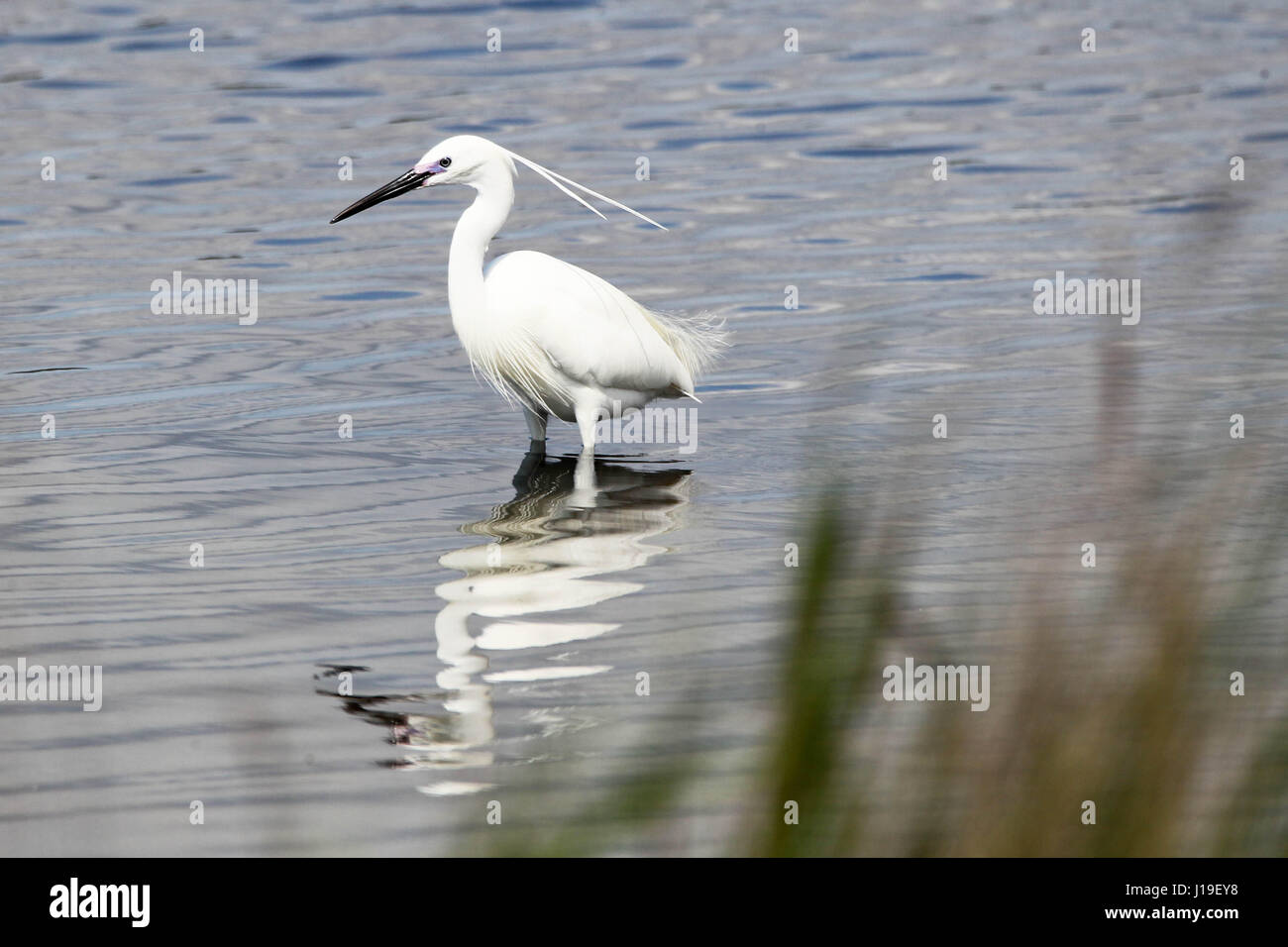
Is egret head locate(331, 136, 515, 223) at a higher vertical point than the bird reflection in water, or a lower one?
higher

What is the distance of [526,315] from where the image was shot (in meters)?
8.49

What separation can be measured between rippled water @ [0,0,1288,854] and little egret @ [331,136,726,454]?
42 centimetres

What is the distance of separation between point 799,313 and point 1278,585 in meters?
5.33

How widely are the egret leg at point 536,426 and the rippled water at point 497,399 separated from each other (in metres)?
0.23

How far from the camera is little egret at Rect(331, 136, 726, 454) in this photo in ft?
27.9

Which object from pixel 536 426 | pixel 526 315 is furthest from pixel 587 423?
pixel 526 315

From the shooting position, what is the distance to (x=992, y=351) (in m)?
10.2

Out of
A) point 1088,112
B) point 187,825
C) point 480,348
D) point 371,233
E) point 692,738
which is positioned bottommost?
point 187,825

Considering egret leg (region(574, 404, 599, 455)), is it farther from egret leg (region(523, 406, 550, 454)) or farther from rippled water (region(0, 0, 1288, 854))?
egret leg (region(523, 406, 550, 454))

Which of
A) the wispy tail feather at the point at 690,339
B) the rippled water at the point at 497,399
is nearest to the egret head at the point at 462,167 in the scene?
the wispy tail feather at the point at 690,339

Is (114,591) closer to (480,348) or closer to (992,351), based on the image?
(480,348)

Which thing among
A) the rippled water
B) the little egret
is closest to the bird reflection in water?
the rippled water

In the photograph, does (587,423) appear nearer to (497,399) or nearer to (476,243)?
(476,243)

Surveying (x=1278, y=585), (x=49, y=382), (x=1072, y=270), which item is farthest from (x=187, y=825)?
(x=1072, y=270)
